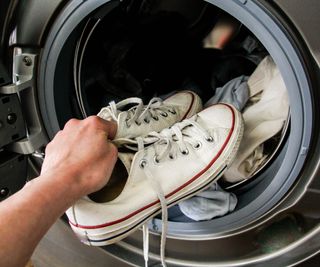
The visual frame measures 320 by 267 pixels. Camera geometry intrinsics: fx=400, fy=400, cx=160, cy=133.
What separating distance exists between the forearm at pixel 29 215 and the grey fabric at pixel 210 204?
282 mm

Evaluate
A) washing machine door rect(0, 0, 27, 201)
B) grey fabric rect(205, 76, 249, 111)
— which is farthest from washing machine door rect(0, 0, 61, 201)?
grey fabric rect(205, 76, 249, 111)

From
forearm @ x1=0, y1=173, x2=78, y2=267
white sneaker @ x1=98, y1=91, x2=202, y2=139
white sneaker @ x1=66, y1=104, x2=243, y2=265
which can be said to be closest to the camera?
forearm @ x1=0, y1=173, x2=78, y2=267

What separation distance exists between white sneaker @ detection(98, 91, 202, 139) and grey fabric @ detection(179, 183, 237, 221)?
149 millimetres

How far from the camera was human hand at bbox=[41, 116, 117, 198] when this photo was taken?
529mm

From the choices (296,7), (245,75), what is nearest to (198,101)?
(245,75)

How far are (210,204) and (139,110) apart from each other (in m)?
0.21

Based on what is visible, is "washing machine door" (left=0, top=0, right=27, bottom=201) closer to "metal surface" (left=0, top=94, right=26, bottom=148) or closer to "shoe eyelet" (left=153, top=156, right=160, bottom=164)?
"metal surface" (left=0, top=94, right=26, bottom=148)

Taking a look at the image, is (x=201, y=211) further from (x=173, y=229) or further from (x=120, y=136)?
(x=120, y=136)

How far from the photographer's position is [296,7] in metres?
0.48

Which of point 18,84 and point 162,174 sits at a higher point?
point 18,84

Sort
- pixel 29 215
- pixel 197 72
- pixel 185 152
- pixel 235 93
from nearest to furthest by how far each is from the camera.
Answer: pixel 29 215, pixel 185 152, pixel 235 93, pixel 197 72

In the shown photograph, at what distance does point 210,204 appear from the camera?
72 cm

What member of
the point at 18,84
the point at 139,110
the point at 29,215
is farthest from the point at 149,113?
the point at 29,215

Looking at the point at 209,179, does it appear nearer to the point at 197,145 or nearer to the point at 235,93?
the point at 197,145
